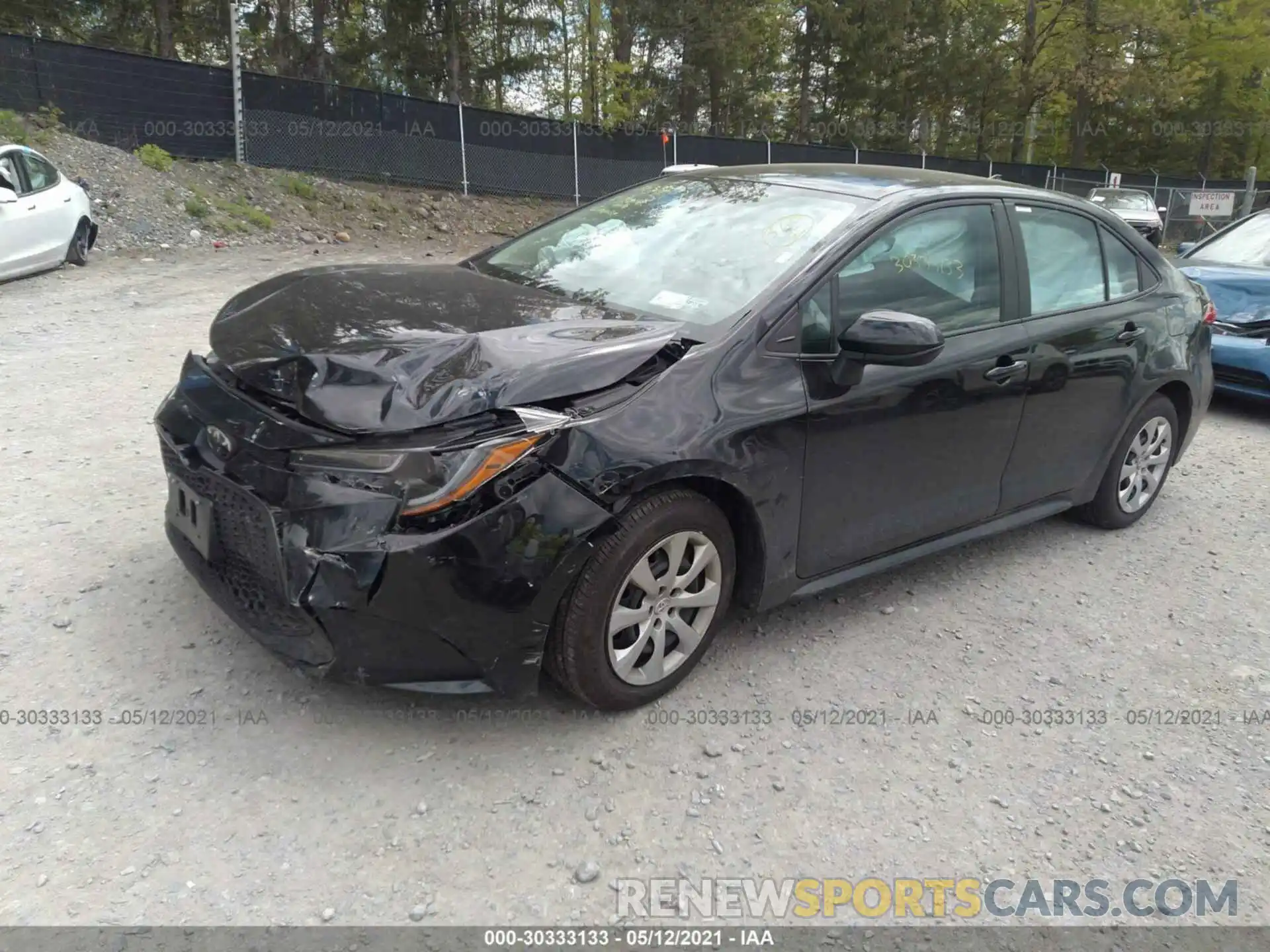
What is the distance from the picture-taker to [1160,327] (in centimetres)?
454

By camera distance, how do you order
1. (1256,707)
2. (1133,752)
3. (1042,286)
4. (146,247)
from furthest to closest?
(146,247), (1042,286), (1256,707), (1133,752)

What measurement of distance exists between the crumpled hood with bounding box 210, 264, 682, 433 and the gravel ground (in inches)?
39.0

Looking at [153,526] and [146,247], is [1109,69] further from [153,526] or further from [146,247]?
[153,526]

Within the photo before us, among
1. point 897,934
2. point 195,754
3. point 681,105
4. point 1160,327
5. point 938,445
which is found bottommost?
point 897,934

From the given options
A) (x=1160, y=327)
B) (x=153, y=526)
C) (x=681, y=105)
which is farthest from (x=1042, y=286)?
(x=681, y=105)

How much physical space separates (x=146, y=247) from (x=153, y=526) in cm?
983

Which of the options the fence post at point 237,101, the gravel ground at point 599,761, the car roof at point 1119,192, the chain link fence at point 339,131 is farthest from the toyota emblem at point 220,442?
the car roof at point 1119,192

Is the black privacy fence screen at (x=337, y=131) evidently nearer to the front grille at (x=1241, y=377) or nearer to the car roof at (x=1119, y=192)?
the front grille at (x=1241, y=377)

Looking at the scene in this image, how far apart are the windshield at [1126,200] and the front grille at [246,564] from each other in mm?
23379

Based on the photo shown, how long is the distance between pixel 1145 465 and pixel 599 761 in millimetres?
3479

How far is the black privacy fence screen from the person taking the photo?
47.7 ft

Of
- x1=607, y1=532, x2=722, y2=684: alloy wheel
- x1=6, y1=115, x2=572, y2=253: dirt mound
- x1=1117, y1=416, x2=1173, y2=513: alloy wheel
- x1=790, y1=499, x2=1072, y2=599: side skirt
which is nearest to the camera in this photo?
x1=607, y1=532, x2=722, y2=684: alloy wheel

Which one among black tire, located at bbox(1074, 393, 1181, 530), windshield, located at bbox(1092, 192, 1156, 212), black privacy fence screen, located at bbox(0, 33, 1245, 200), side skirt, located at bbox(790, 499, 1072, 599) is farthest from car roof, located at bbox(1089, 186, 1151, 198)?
side skirt, located at bbox(790, 499, 1072, 599)

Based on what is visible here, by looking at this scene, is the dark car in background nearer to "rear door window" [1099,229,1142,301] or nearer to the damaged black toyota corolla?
"rear door window" [1099,229,1142,301]
